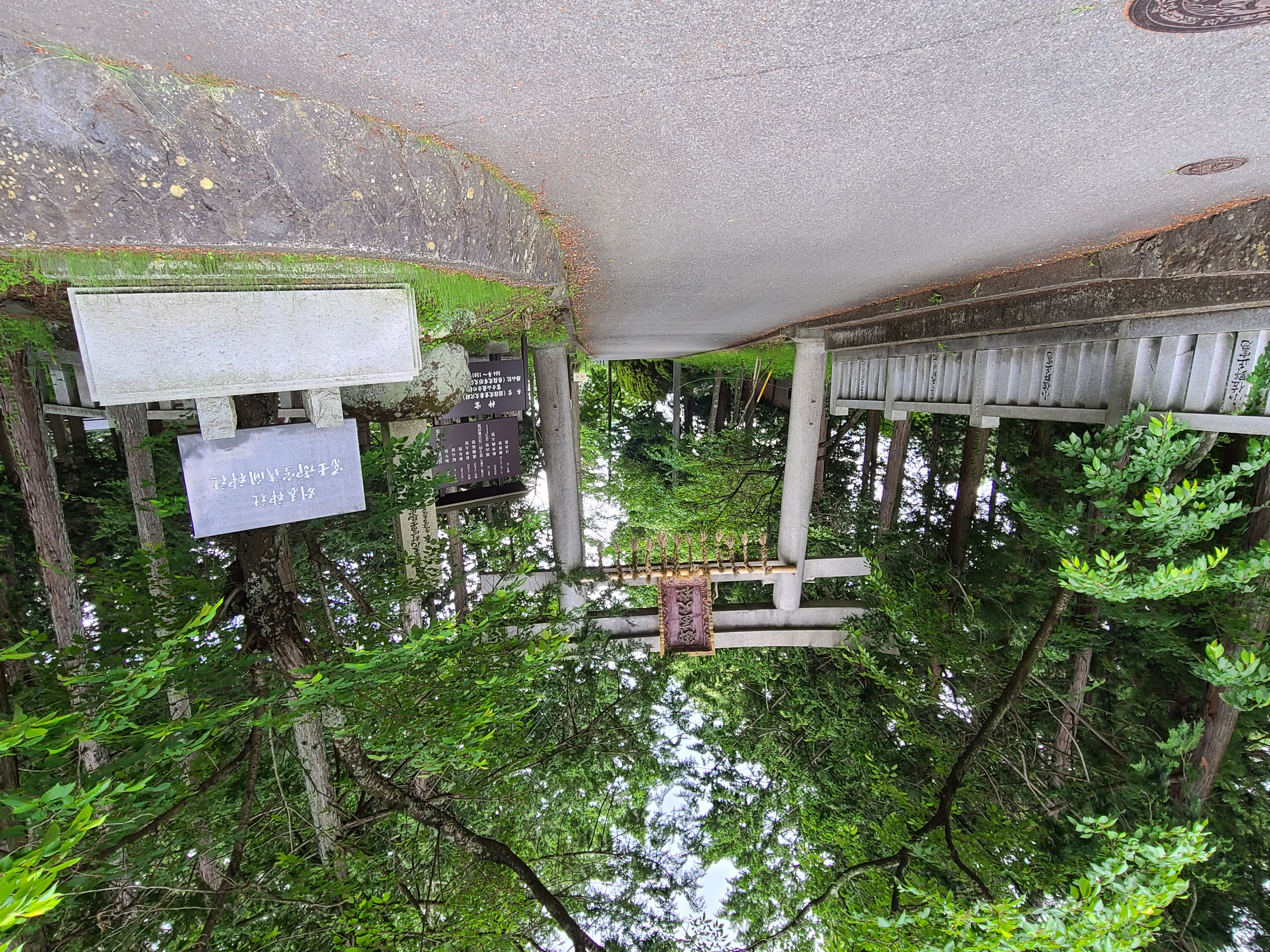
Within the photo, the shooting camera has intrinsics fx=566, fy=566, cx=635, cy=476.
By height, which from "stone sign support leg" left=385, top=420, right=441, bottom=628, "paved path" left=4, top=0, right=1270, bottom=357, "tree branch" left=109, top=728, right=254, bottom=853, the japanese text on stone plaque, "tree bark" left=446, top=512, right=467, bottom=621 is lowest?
"tree bark" left=446, top=512, right=467, bottom=621

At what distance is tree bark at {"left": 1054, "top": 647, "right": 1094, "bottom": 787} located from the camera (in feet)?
18.1

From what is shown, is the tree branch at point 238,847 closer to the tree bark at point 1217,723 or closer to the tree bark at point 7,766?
the tree bark at point 7,766

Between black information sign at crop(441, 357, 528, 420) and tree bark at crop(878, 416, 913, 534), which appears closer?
black information sign at crop(441, 357, 528, 420)

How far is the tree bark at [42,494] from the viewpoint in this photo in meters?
5.02

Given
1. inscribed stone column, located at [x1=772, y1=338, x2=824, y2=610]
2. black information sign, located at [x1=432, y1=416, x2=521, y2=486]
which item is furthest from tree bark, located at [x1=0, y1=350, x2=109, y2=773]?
inscribed stone column, located at [x1=772, y1=338, x2=824, y2=610]

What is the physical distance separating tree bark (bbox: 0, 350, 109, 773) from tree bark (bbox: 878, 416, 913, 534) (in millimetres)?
10065

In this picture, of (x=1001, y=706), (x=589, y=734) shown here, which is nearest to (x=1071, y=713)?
(x=1001, y=706)

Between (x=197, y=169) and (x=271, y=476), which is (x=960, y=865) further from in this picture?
(x=197, y=169)

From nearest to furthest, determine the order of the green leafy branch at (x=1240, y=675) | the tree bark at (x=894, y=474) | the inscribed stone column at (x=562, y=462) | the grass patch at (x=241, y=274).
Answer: the grass patch at (x=241, y=274)
the green leafy branch at (x=1240, y=675)
the inscribed stone column at (x=562, y=462)
the tree bark at (x=894, y=474)

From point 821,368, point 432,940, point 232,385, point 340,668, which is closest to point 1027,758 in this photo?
point 821,368

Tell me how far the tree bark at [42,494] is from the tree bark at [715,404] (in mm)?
11908

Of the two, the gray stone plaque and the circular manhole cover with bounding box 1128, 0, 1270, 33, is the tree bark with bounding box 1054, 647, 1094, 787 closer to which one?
the circular manhole cover with bounding box 1128, 0, 1270, 33

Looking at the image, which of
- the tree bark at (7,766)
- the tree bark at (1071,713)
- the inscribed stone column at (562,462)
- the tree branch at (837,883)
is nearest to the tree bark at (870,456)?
the tree bark at (1071,713)

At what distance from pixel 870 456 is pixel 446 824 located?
35.9 feet
